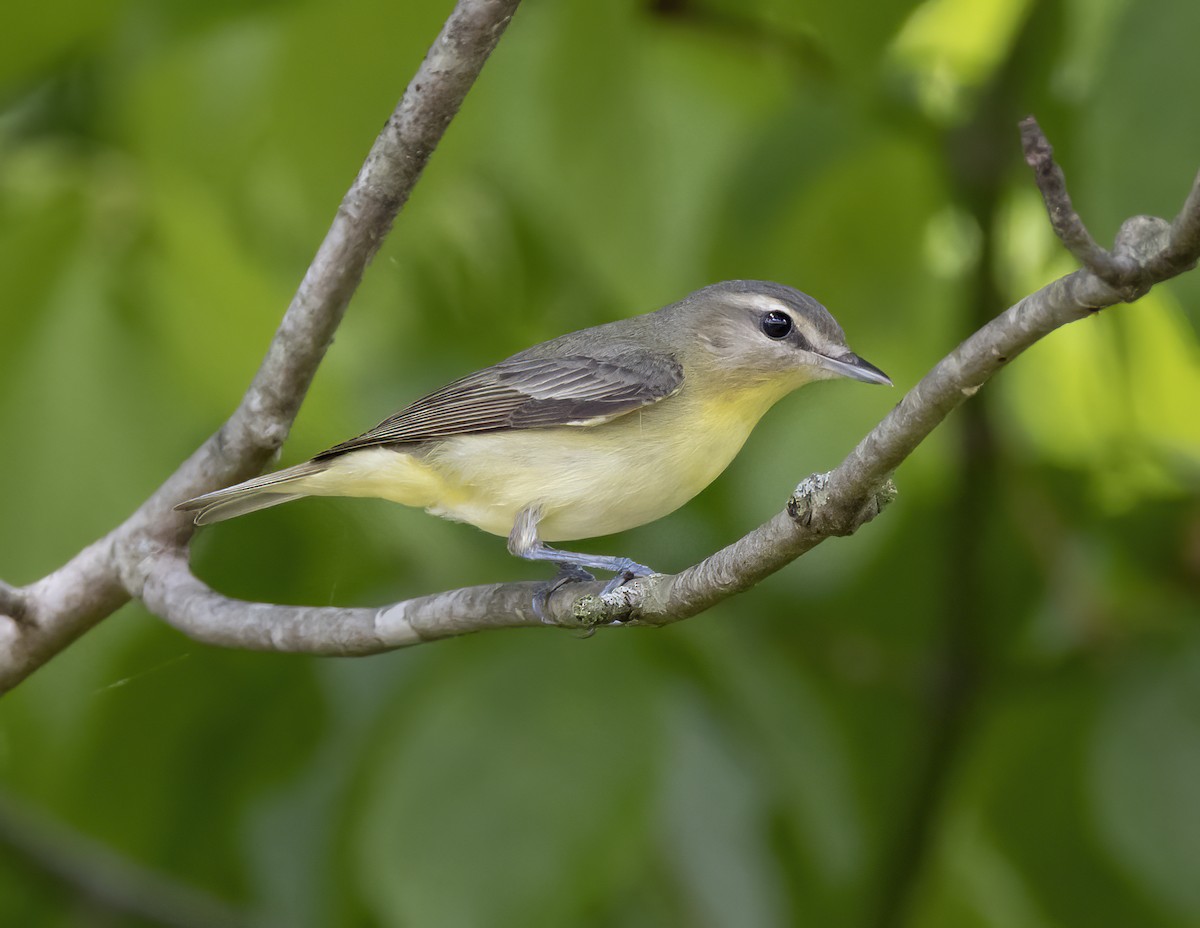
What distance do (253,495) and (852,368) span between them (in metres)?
1.63

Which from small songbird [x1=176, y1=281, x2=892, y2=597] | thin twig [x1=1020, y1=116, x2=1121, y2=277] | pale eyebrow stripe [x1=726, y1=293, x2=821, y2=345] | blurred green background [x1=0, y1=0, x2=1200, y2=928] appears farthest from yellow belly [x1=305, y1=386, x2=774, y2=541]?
thin twig [x1=1020, y1=116, x2=1121, y2=277]

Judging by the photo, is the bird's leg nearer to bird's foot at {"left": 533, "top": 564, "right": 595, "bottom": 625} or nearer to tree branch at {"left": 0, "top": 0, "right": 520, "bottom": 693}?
bird's foot at {"left": 533, "top": 564, "right": 595, "bottom": 625}

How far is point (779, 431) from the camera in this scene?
15.8ft

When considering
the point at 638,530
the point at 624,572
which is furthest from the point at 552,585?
the point at 638,530

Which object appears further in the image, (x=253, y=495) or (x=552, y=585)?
(x=253, y=495)

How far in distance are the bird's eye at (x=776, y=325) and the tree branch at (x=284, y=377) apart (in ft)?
3.60

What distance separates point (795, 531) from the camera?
2314mm

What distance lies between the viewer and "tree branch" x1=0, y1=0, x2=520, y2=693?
3092 millimetres

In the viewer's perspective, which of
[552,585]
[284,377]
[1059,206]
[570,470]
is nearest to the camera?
[1059,206]

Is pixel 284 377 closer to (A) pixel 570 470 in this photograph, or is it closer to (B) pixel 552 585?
(A) pixel 570 470

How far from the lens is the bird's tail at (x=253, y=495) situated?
3.58 meters

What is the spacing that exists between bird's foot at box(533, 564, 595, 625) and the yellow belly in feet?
0.36

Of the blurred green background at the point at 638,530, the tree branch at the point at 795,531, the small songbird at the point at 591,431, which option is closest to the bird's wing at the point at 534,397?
the small songbird at the point at 591,431

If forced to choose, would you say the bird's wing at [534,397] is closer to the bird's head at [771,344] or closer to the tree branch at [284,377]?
the bird's head at [771,344]
